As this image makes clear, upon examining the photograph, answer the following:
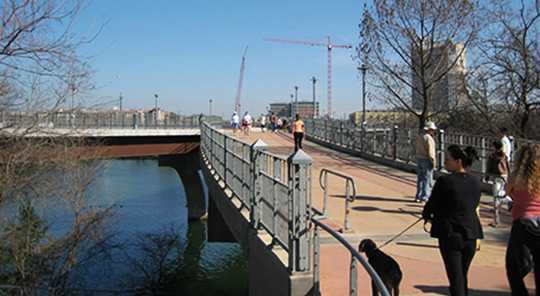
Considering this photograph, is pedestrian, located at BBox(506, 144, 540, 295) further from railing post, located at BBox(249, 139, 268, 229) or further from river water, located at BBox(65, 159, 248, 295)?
river water, located at BBox(65, 159, 248, 295)

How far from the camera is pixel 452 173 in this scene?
4.83 m

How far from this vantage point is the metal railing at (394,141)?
13348 millimetres

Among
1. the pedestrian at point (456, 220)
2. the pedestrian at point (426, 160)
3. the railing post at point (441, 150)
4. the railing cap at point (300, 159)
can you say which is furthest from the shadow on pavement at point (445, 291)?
the railing post at point (441, 150)

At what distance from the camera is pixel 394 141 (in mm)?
18328

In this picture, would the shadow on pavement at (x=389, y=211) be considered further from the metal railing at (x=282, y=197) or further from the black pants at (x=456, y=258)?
the black pants at (x=456, y=258)

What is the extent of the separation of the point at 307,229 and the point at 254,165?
99.7 inches

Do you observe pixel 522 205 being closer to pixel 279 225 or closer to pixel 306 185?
pixel 306 185

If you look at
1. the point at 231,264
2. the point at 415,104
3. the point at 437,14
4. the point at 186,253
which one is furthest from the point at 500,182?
the point at 186,253

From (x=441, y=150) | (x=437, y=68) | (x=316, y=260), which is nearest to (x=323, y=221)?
(x=316, y=260)

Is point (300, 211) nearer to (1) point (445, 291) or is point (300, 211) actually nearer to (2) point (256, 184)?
(1) point (445, 291)

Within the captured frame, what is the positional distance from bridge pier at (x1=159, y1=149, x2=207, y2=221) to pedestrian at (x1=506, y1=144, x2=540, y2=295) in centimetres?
3390

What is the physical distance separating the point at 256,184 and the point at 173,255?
17494 millimetres

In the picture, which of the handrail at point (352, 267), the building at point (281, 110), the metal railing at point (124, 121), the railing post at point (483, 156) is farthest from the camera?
the building at point (281, 110)

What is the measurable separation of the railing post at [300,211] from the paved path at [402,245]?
0.39 metres
